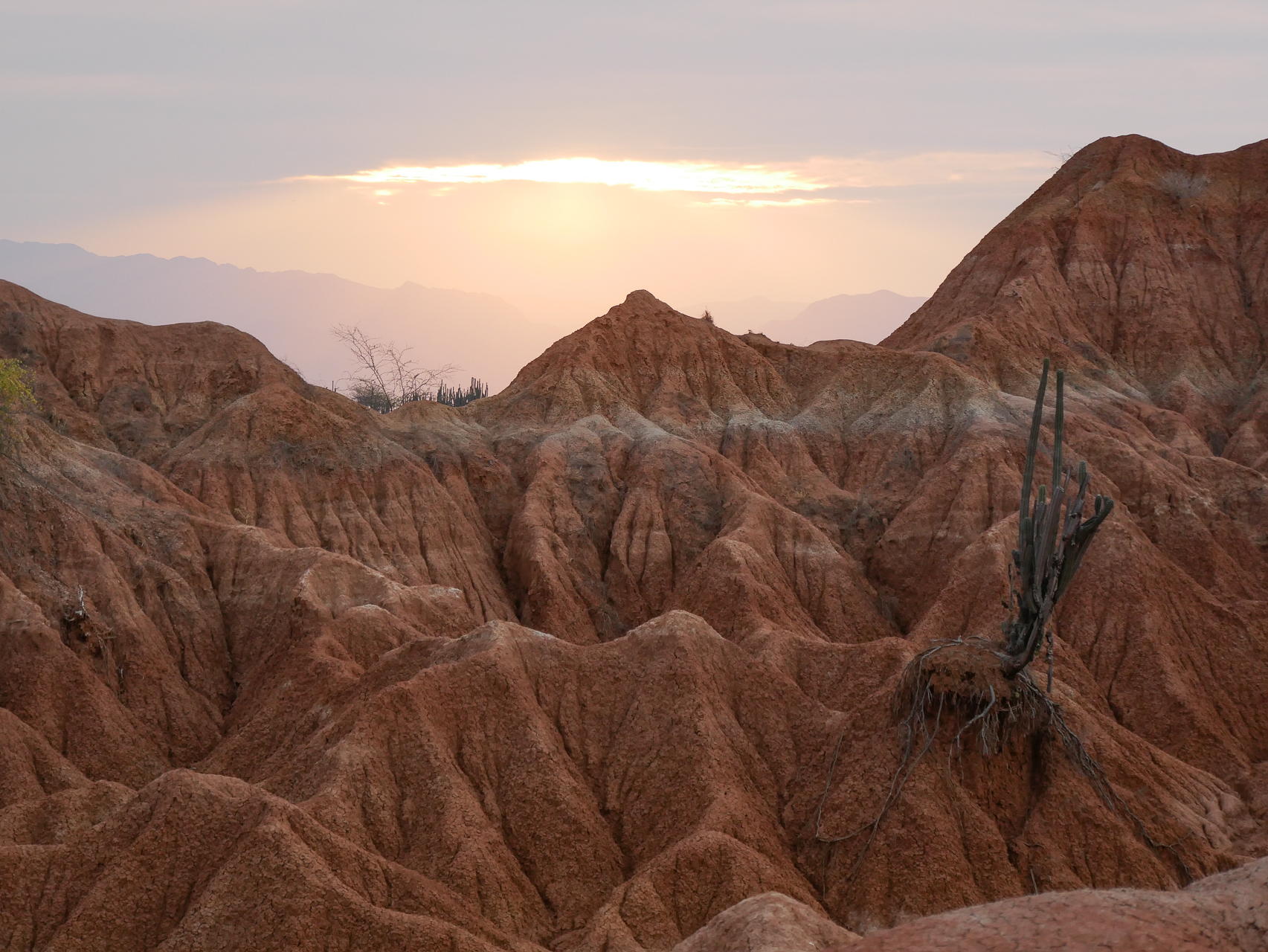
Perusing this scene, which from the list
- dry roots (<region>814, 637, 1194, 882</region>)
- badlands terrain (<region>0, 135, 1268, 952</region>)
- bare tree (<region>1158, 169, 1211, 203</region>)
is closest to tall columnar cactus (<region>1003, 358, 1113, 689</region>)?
dry roots (<region>814, 637, 1194, 882</region>)

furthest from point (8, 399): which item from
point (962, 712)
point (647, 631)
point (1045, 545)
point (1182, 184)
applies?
point (1182, 184)

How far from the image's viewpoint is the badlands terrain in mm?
30500

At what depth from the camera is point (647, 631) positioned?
40438 mm

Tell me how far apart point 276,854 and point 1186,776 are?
2749cm

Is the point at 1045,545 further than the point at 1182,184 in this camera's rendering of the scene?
No

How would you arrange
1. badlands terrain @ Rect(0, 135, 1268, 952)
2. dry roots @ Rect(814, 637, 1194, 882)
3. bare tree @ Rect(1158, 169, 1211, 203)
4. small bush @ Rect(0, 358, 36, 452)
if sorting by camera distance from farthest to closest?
bare tree @ Rect(1158, 169, 1211, 203)
small bush @ Rect(0, 358, 36, 452)
dry roots @ Rect(814, 637, 1194, 882)
badlands terrain @ Rect(0, 135, 1268, 952)

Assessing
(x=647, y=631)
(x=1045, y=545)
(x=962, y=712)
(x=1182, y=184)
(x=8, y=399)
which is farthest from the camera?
(x=1182, y=184)

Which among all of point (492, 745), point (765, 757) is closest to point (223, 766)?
point (492, 745)

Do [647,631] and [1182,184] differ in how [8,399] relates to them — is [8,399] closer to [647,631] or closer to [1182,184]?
[647,631]

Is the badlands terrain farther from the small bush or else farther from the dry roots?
the small bush

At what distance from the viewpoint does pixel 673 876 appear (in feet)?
103

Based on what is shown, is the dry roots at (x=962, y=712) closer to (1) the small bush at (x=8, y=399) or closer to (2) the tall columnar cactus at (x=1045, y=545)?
(2) the tall columnar cactus at (x=1045, y=545)

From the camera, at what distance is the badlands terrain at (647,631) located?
100ft

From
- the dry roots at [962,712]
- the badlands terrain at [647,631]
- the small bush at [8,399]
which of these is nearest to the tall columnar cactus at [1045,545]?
the dry roots at [962,712]
